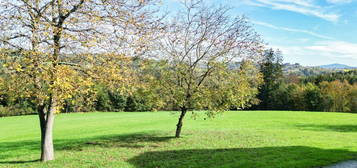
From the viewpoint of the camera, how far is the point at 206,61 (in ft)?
50.9

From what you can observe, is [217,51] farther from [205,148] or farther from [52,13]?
[52,13]

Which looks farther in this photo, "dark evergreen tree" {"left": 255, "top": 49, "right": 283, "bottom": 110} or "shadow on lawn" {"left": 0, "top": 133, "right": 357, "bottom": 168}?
"dark evergreen tree" {"left": 255, "top": 49, "right": 283, "bottom": 110}

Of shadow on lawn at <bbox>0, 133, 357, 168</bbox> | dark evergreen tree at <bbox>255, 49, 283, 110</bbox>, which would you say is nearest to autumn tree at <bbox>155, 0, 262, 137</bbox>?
shadow on lawn at <bbox>0, 133, 357, 168</bbox>

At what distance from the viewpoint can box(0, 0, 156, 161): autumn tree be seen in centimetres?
961

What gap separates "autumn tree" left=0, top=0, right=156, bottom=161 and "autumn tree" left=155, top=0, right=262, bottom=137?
3163mm

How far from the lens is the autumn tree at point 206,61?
49.3ft

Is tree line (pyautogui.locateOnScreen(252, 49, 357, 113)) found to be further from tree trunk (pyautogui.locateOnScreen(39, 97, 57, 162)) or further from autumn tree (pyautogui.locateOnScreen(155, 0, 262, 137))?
tree trunk (pyautogui.locateOnScreen(39, 97, 57, 162))

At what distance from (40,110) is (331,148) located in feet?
42.6

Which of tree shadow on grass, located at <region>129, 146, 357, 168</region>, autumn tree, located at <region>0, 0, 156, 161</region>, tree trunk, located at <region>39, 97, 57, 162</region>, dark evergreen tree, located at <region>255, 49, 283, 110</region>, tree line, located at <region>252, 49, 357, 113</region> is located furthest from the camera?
dark evergreen tree, located at <region>255, 49, 283, 110</region>

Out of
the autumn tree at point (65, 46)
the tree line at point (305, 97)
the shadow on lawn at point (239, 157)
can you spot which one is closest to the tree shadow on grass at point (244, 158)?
the shadow on lawn at point (239, 157)

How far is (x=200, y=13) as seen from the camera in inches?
624

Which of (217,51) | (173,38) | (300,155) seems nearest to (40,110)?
(173,38)

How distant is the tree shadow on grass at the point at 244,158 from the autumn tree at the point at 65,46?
3476 millimetres

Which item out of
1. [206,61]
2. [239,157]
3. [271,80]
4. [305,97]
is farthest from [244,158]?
[271,80]
